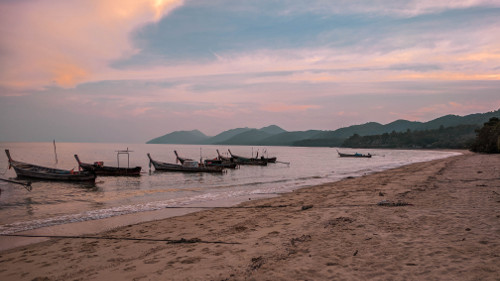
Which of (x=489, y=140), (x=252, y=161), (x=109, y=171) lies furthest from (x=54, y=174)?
(x=489, y=140)

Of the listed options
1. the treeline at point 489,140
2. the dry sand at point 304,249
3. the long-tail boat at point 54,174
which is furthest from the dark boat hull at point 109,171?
the treeline at point 489,140

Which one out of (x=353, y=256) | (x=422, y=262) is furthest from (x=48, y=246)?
(x=422, y=262)

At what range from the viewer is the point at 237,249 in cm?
713

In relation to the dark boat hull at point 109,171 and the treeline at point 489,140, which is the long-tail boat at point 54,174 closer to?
the dark boat hull at point 109,171

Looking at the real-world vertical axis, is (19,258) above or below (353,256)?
below

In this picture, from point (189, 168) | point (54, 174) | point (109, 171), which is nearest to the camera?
point (54, 174)

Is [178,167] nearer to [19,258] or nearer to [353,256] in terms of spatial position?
[19,258]

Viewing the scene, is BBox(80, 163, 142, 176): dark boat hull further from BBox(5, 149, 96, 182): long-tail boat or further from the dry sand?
the dry sand

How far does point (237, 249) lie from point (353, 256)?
268 centimetres

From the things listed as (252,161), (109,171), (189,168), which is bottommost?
(252,161)

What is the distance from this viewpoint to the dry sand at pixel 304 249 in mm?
5328

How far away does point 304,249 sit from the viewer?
6.64 m

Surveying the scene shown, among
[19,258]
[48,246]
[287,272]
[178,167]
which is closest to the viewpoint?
[287,272]

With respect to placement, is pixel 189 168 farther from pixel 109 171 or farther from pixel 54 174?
pixel 54 174
